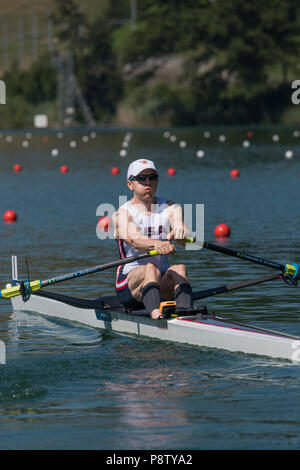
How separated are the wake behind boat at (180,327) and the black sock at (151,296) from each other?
0.54 ft

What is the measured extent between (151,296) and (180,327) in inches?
20.1

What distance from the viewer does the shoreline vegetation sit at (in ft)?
302

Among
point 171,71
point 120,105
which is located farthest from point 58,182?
point 171,71

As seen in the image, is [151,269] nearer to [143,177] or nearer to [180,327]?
[180,327]

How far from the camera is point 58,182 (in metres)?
33.5

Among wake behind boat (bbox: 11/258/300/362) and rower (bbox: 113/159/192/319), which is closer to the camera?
wake behind boat (bbox: 11/258/300/362)

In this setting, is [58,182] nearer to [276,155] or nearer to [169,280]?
[276,155]

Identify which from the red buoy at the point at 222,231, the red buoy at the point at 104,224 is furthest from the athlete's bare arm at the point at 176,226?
the red buoy at the point at 104,224

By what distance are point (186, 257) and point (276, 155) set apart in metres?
28.4

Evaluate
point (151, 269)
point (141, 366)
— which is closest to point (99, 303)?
point (151, 269)

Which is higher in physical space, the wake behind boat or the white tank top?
the white tank top

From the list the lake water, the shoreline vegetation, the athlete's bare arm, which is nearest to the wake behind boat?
the lake water

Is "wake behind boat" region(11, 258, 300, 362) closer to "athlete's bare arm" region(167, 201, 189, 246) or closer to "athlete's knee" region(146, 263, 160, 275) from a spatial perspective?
"athlete's knee" region(146, 263, 160, 275)

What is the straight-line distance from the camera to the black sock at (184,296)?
438 inches
